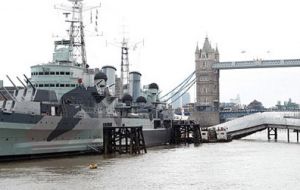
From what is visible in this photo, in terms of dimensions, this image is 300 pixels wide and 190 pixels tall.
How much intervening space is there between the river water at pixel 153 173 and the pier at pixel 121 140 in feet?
9.66

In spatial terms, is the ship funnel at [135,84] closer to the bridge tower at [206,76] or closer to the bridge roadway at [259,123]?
the bridge roadway at [259,123]

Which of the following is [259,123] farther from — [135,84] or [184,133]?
[135,84]

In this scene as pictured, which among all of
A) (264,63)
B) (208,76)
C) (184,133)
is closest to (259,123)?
(184,133)

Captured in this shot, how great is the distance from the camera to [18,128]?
33.8m

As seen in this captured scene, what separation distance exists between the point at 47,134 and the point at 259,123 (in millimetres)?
37418

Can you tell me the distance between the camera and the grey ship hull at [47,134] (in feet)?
109

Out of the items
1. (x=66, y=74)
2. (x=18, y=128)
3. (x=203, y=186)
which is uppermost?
(x=66, y=74)

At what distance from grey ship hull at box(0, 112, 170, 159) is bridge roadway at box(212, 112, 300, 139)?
28107 millimetres

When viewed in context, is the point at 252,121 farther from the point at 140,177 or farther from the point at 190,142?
the point at 140,177

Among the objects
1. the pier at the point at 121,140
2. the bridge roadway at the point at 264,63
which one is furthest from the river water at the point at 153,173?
the bridge roadway at the point at 264,63

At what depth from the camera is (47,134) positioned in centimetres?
3638

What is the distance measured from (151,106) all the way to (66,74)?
1937 centimetres

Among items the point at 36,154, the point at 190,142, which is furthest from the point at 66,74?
the point at 190,142

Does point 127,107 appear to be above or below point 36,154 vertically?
above
